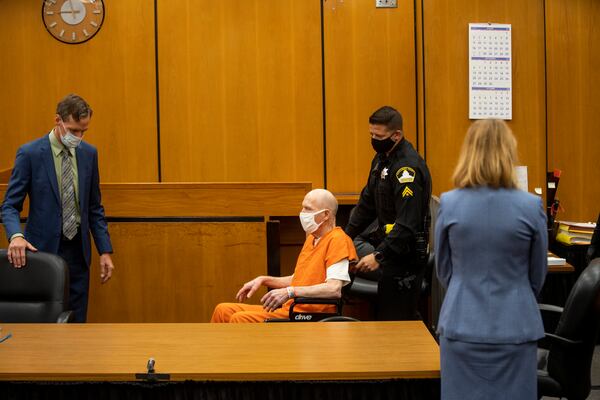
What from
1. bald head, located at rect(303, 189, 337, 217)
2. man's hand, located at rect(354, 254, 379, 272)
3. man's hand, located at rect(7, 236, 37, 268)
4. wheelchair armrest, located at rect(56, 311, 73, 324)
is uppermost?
bald head, located at rect(303, 189, 337, 217)

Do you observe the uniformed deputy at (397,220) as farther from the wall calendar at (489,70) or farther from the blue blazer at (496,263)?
the wall calendar at (489,70)

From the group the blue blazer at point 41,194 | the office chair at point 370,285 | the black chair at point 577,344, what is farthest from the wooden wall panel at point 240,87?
the black chair at point 577,344

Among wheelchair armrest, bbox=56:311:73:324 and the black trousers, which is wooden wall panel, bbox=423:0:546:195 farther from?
wheelchair armrest, bbox=56:311:73:324

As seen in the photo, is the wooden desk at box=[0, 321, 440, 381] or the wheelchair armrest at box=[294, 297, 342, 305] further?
the wheelchair armrest at box=[294, 297, 342, 305]

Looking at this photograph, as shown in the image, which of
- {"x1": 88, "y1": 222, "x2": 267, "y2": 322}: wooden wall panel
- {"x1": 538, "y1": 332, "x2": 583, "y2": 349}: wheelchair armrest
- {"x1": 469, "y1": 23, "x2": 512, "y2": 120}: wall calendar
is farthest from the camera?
{"x1": 469, "y1": 23, "x2": 512, "y2": 120}: wall calendar

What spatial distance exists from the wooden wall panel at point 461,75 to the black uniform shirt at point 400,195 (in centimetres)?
221

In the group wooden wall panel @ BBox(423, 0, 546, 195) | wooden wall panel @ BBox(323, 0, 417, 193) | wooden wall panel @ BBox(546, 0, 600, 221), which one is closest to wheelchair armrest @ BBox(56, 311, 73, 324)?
wooden wall panel @ BBox(323, 0, 417, 193)

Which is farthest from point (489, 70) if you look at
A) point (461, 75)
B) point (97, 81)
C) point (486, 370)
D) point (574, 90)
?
point (486, 370)

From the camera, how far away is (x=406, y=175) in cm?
425

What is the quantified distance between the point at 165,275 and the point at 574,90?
372 cm

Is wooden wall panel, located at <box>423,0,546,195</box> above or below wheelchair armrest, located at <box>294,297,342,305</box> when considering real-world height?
above

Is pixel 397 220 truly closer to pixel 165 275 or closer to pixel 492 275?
pixel 492 275

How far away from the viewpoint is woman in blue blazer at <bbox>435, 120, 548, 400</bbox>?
2.74 meters

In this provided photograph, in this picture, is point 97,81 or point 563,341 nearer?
point 563,341
